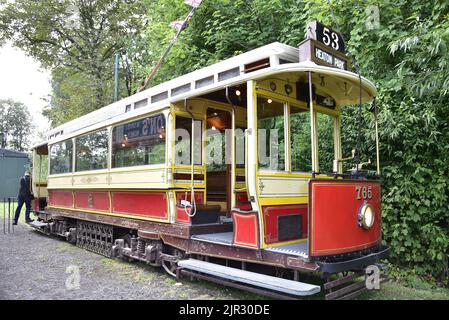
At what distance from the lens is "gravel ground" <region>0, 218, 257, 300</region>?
5090 mm

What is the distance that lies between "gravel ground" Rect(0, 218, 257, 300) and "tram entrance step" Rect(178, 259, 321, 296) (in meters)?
0.40

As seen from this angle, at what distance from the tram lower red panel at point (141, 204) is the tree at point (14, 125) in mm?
57085

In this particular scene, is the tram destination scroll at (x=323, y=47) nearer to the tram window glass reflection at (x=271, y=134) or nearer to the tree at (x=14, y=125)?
the tram window glass reflection at (x=271, y=134)

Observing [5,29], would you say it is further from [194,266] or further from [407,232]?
[407,232]

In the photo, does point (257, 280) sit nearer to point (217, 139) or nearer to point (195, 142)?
point (195, 142)

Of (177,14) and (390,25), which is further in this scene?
(177,14)

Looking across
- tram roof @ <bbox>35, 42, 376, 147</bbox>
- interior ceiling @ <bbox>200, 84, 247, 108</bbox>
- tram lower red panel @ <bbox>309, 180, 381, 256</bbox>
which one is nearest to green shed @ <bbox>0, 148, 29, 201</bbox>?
tram roof @ <bbox>35, 42, 376, 147</bbox>

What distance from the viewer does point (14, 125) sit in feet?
187

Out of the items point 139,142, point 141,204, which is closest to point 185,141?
point 139,142

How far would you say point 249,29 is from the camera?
9.47 m

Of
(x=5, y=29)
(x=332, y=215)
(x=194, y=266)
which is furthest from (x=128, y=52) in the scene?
(x=332, y=215)

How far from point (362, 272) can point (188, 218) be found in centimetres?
241

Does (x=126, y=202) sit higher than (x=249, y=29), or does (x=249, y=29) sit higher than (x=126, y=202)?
(x=249, y=29)
